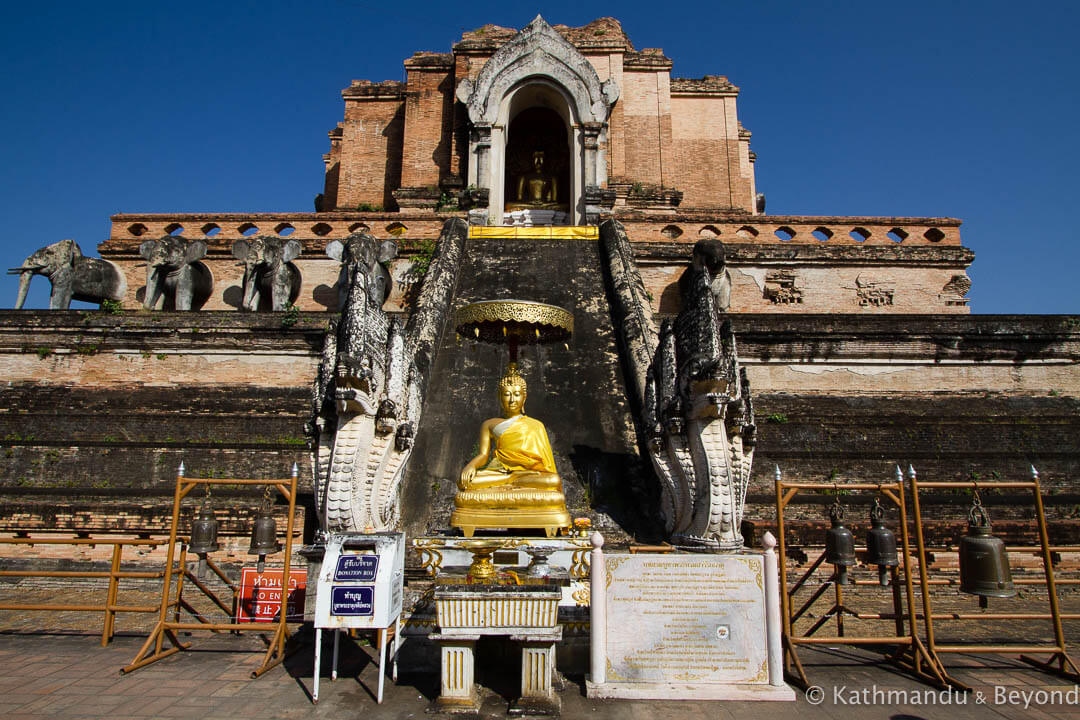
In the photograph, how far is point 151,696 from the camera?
4.35 meters

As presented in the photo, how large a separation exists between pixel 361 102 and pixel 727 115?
481 inches

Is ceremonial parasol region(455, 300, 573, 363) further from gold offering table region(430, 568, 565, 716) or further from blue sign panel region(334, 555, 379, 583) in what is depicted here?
gold offering table region(430, 568, 565, 716)

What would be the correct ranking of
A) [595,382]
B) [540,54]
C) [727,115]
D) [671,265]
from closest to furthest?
[595,382], [671,265], [540,54], [727,115]

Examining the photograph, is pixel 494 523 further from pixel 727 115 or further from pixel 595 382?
pixel 727 115

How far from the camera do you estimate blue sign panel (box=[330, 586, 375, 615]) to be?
4.41 m

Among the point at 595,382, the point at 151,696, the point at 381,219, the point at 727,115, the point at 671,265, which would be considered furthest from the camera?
the point at 727,115

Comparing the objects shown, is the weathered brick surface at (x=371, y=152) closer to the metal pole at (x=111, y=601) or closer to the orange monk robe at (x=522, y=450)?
the orange monk robe at (x=522, y=450)

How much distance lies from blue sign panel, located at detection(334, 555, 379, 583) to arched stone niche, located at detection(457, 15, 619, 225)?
14.2 meters

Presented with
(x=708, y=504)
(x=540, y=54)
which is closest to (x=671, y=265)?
(x=540, y=54)

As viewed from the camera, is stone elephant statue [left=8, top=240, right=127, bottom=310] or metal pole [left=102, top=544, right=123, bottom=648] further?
stone elephant statue [left=8, top=240, right=127, bottom=310]

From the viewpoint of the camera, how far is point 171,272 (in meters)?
13.8

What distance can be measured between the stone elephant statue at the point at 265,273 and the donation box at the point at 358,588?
1018cm

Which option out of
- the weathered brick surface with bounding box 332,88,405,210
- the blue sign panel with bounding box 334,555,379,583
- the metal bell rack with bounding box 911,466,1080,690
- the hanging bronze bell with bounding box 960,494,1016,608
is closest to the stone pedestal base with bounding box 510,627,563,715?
the blue sign panel with bounding box 334,555,379,583

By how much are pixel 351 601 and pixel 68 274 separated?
12.3 meters
